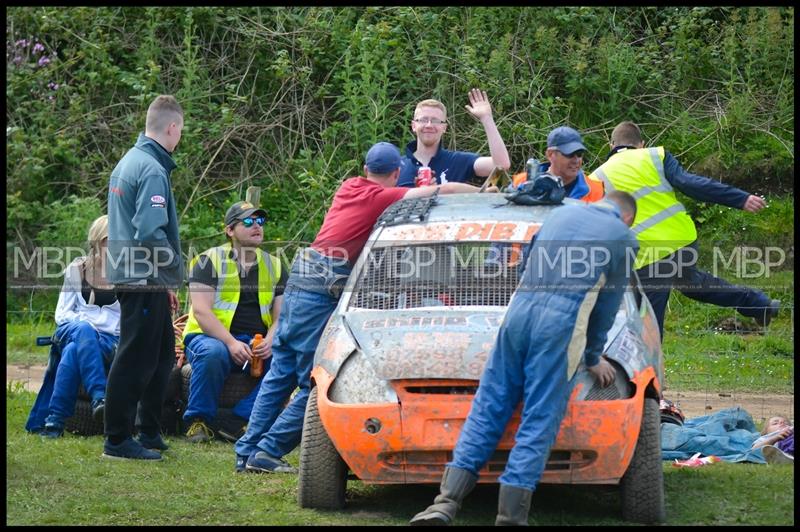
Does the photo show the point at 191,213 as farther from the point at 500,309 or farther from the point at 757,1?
the point at 500,309

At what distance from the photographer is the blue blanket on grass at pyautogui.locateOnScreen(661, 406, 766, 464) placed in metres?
8.45

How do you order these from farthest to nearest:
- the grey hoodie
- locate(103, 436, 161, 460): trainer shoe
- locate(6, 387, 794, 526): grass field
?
locate(103, 436, 161, 460): trainer shoe → the grey hoodie → locate(6, 387, 794, 526): grass field

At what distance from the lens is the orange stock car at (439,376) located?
21.1 ft

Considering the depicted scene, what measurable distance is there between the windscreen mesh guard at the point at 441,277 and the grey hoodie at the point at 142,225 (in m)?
1.73

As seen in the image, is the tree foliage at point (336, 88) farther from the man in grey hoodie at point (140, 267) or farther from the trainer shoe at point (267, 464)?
the trainer shoe at point (267, 464)

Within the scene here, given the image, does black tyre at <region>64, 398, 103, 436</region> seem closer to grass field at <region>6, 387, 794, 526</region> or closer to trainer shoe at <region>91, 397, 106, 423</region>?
trainer shoe at <region>91, 397, 106, 423</region>

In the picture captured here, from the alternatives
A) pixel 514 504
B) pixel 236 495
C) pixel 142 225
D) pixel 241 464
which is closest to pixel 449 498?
pixel 514 504

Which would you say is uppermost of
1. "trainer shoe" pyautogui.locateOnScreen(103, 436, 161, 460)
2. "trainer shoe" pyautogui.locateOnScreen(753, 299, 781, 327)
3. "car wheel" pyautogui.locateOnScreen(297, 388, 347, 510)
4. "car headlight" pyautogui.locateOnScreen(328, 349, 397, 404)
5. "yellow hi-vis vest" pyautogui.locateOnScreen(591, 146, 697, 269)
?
"yellow hi-vis vest" pyautogui.locateOnScreen(591, 146, 697, 269)

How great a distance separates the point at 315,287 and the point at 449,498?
7.17 feet

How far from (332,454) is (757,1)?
36.9ft

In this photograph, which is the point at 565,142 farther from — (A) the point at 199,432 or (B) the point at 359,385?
Result: (A) the point at 199,432

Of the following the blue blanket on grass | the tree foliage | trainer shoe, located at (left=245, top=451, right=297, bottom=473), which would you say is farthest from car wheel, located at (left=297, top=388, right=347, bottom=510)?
the tree foliage

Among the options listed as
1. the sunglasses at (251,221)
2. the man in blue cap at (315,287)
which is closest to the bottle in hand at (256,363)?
the sunglasses at (251,221)

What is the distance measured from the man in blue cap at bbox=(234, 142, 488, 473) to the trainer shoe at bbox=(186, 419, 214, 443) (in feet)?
4.23
